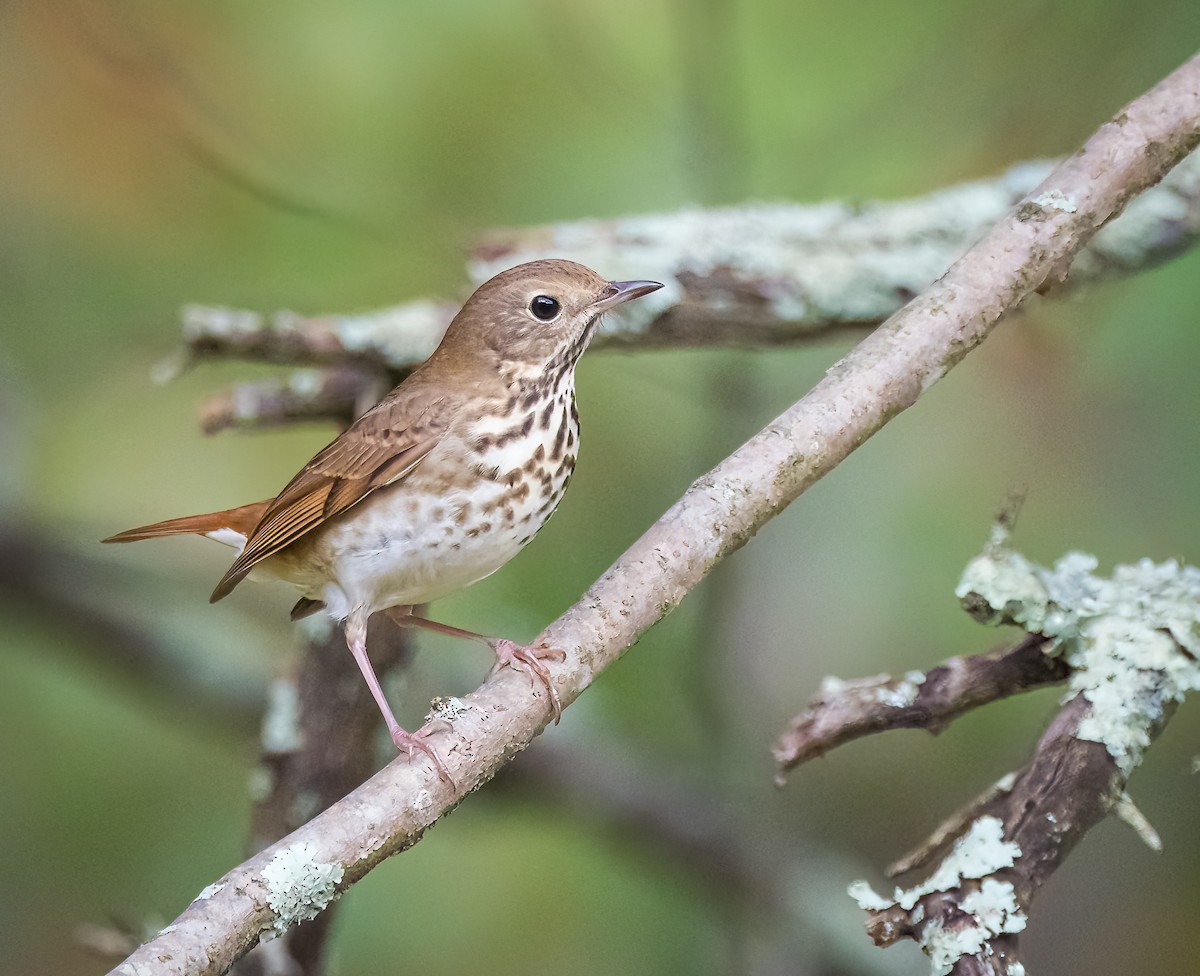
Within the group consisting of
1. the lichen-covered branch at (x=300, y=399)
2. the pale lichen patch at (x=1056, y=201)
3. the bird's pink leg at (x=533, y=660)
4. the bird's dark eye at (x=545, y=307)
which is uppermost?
the lichen-covered branch at (x=300, y=399)

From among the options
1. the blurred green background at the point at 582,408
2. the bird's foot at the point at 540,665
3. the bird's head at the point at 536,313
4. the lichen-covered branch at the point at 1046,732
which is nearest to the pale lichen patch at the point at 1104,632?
the lichen-covered branch at the point at 1046,732

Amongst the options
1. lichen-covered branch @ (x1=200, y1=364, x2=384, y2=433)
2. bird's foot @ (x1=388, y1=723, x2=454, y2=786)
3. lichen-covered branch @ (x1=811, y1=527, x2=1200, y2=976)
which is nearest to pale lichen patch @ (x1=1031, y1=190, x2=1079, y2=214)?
lichen-covered branch @ (x1=811, y1=527, x2=1200, y2=976)

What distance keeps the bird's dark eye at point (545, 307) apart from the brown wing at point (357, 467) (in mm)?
173

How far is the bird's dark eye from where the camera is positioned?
5.51 feet

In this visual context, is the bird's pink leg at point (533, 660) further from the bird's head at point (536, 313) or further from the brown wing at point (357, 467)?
the bird's head at point (536, 313)

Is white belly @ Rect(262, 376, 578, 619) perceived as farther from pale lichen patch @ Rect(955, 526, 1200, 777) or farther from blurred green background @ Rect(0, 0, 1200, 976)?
blurred green background @ Rect(0, 0, 1200, 976)

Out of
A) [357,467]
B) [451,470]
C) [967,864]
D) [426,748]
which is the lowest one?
[967,864]

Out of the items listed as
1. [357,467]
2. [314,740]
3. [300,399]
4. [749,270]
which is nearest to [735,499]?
[357,467]

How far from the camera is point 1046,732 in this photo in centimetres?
147

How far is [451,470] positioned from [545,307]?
0.90 ft

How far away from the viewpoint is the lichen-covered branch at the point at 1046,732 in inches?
49.6

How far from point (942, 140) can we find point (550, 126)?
83cm

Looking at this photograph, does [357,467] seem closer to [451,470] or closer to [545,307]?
[451,470]

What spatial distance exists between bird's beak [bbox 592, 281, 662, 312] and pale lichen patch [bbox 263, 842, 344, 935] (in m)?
0.84
